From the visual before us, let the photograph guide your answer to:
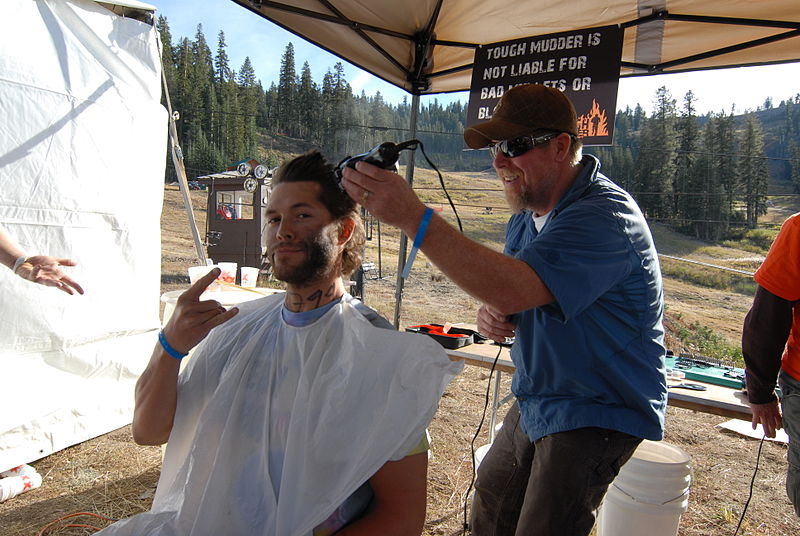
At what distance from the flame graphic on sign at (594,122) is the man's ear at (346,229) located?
192cm

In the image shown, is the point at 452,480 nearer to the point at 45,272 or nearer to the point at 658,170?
the point at 45,272

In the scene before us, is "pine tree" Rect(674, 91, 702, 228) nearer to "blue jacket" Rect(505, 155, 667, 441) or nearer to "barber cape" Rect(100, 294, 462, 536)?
"blue jacket" Rect(505, 155, 667, 441)

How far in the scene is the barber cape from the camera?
1.28 meters

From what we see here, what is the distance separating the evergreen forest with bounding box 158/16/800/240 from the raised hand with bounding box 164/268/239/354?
422 inches

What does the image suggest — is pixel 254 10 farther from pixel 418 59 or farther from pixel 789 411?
pixel 789 411

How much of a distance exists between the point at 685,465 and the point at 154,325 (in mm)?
3757

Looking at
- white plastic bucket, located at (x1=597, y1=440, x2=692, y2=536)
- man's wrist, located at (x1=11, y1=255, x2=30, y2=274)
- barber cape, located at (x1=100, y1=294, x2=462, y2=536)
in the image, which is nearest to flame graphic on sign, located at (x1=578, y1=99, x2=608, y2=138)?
white plastic bucket, located at (x1=597, y1=440, x2=692, y2=536)

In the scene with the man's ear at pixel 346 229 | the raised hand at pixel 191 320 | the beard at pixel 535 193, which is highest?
the beard at pixel 535 193

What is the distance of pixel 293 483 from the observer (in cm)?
128

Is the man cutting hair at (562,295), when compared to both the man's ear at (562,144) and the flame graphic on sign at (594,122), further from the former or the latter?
the flame graphic on sign at (594,122)

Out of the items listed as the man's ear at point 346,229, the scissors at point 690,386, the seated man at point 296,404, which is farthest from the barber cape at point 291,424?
the scissors at point 690,386

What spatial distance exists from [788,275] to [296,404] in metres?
1.71

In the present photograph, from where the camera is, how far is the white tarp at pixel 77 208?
3.12 metres

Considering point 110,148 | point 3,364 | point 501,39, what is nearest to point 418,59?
point 501,39
